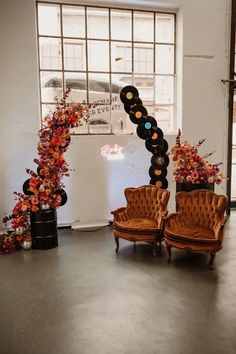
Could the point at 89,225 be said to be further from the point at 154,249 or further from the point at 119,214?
the point at 154,249

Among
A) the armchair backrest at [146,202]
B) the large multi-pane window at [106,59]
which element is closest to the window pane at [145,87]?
the large multi-pane window at [106,59]

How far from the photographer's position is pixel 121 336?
104 inches

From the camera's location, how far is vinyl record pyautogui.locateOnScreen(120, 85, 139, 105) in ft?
17.8

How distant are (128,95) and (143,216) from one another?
6.59ft

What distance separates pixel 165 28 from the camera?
6145 millimetres

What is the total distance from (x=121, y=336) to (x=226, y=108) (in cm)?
494

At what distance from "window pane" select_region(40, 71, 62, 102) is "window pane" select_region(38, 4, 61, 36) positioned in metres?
0.67

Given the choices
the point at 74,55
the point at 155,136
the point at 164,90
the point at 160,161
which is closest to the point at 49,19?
the point at 74,55

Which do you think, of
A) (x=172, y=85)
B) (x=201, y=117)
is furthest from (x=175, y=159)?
(x=172, y=85)

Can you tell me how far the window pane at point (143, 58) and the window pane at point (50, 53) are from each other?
4.56 ft

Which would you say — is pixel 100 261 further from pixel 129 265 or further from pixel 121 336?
pixel 121 336

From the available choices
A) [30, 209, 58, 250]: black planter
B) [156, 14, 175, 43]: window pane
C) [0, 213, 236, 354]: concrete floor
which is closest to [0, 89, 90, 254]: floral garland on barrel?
[30, 209, 58, 250]: black planter

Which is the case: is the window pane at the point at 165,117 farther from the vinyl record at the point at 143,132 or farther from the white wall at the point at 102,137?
the vinyl record at the point at 143,132

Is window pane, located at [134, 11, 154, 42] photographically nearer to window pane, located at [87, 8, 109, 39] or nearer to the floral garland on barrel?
window pane, located at [87, 8, 109, 39]
